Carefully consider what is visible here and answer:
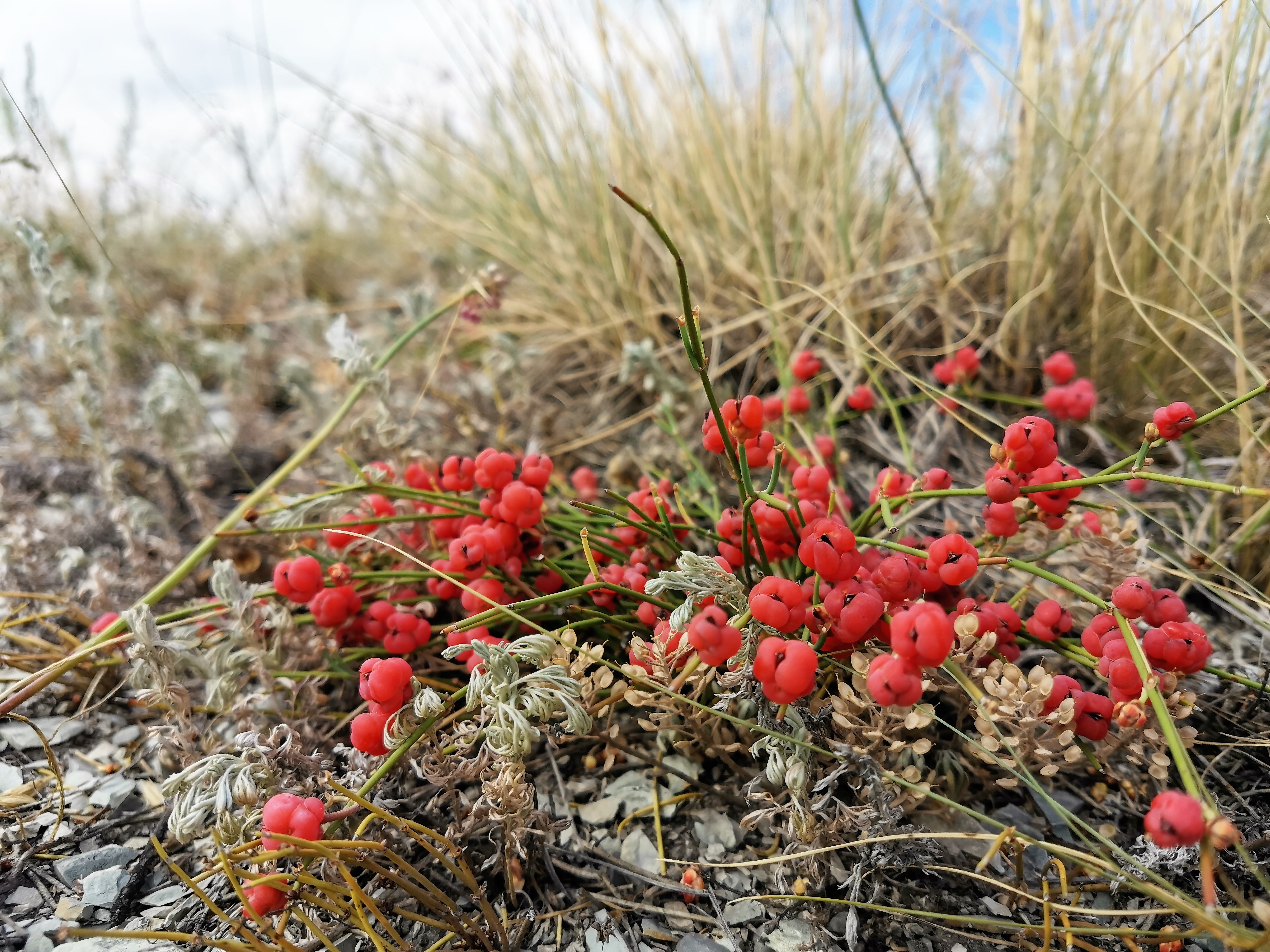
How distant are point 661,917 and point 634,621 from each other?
0.36 m

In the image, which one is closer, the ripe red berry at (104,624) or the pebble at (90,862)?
the pebble at (90,862)

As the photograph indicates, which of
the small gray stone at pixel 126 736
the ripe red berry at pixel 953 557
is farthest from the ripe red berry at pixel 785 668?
the small gray stone at pixel 126 736

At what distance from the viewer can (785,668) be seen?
0.69 meters

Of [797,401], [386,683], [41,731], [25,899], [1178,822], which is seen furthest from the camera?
[797,401]

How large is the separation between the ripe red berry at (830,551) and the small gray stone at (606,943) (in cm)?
49

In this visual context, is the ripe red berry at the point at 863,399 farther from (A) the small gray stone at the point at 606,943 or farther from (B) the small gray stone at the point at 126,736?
(B) the small gray stone at the point at 126,736

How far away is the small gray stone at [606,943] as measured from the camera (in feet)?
2.75

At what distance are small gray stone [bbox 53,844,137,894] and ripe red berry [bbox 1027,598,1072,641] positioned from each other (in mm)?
1194

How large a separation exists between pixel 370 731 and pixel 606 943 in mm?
373

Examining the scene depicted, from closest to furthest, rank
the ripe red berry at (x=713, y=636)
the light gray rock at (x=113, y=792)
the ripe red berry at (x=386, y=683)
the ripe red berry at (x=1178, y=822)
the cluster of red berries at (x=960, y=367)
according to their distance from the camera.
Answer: the ripe red berry at (x=1178, y=822) < the ripe red berry at (x=713, y=636) < the ripe red berry at (x=386, y=683) < the light gray rock at (x=113, y=792) < the cluster of red berries at (x=960, y=367)

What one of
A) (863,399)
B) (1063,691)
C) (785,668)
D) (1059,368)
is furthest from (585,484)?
(1059,368)

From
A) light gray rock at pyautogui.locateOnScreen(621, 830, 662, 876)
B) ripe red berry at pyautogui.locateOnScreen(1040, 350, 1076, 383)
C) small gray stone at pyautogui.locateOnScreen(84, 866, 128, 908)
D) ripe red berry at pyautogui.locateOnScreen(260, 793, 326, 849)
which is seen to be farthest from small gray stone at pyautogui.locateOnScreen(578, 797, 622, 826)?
ripe red berry at pyautogui.locateOnScreen(1040, 350, 1076, 383)

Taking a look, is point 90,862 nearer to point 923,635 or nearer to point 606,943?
point 606,943

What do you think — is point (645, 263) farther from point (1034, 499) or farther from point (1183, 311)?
point (1034, 499)
